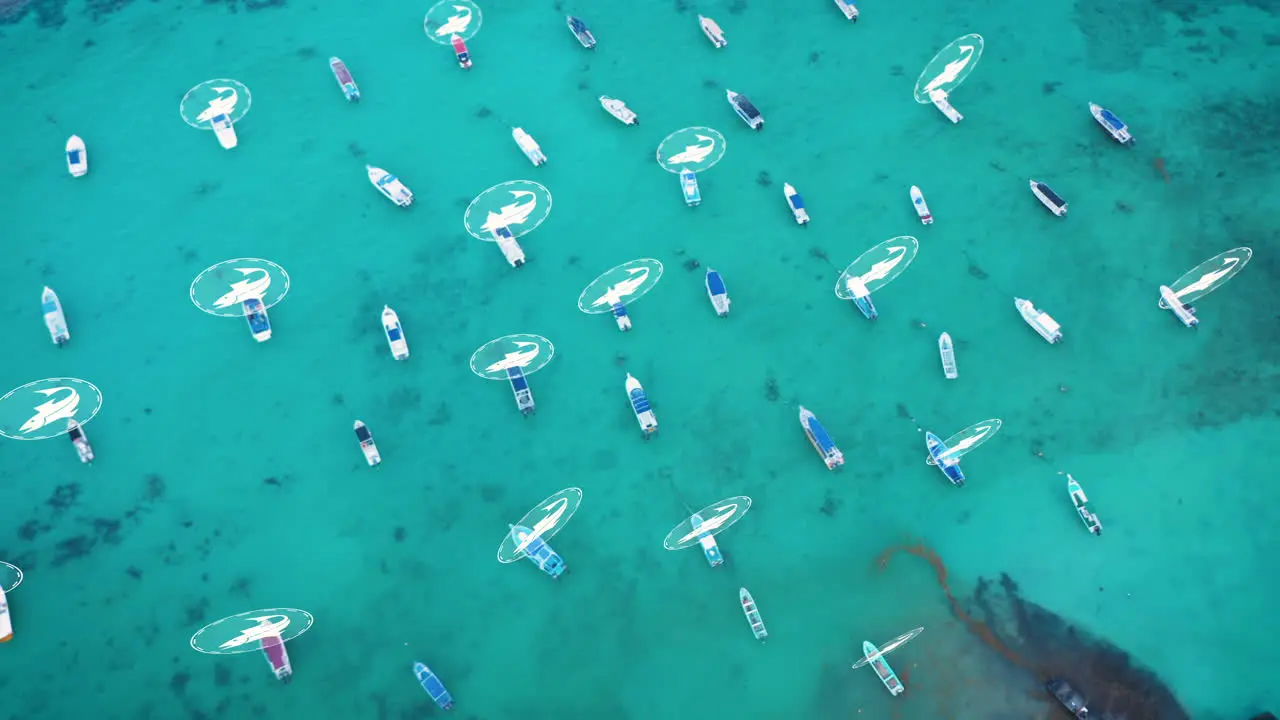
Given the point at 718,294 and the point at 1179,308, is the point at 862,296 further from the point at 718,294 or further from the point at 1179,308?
the point at 1179,308

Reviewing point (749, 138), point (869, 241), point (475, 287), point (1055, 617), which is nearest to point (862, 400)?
point (869, 241)

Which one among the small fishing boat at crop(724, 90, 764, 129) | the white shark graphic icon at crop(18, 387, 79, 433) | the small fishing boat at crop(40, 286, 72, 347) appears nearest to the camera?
the white shark graphic icon at crop(18, 387, 79, 433)
